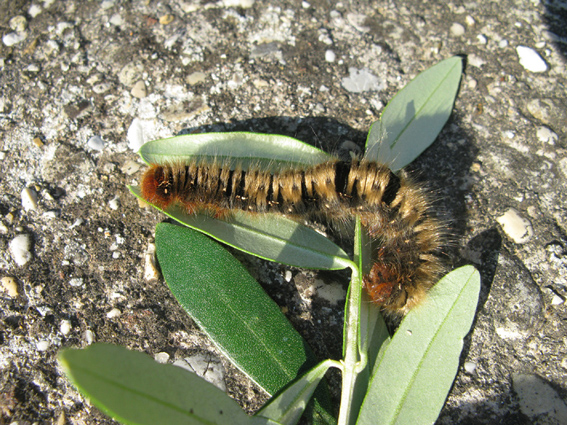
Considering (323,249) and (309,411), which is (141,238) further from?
(309,411)

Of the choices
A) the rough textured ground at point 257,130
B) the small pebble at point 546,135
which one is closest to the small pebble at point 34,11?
the rough textured ground at point 257,130

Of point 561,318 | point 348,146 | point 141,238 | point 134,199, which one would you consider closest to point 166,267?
point 141,238

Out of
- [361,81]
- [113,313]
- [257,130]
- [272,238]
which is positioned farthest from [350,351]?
[361,81]

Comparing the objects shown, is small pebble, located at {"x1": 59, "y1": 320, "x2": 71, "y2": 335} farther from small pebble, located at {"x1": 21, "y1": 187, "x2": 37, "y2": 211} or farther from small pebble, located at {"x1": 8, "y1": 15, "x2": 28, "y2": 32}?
small pebble, located at {"x1": 8, "y1": 15, "x2": 28, "y2": 32}

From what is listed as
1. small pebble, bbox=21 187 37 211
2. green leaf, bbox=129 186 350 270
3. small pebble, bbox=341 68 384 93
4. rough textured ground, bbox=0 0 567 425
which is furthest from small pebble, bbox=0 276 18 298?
small pebble, bbox=341 68 384 93

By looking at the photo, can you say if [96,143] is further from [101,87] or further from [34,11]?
[34,11]
